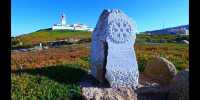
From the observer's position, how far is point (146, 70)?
17.7 m

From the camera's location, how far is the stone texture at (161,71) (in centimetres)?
1619

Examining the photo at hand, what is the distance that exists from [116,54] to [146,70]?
11.7 ft

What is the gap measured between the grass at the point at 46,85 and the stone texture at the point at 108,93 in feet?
1.04

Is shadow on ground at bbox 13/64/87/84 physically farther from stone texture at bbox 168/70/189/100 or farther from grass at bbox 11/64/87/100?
stone texture at bbox 168/70/189/100

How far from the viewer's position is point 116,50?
14.5 meters

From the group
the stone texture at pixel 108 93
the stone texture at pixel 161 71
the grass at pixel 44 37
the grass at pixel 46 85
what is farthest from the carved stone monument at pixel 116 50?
the grass at pixel 44 37

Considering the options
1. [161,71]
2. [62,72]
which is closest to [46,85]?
[62,72]

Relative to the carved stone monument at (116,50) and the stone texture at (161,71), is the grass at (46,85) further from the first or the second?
the stone texture at (161,71)

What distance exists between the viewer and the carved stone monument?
47.1ft

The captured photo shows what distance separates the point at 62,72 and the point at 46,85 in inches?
98.5
